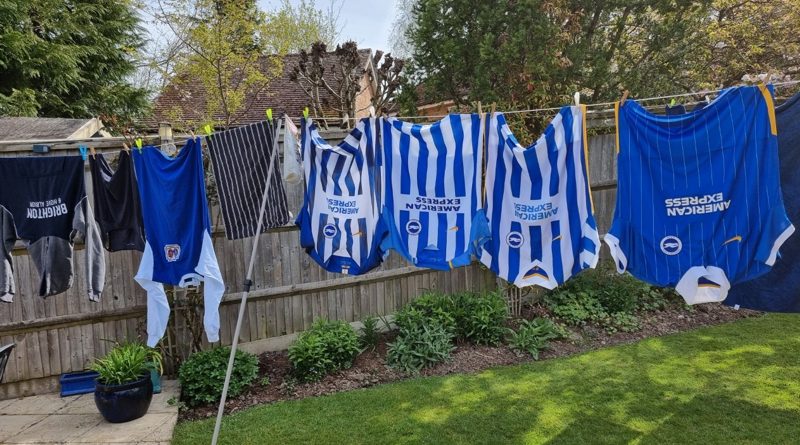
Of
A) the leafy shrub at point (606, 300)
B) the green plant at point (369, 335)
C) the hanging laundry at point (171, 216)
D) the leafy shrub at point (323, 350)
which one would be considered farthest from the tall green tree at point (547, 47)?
the hanging laundry at point (171, 216)

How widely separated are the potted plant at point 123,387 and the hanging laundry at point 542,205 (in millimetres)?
3044

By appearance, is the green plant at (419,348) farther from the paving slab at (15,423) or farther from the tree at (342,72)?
the tree at (342,72)

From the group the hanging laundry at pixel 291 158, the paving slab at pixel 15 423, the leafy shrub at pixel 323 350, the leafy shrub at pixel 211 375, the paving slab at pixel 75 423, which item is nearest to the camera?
the hanging laundry at pixel 291 158

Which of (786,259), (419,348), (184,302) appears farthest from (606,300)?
(184,302)

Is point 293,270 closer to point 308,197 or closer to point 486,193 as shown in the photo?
point 308,197

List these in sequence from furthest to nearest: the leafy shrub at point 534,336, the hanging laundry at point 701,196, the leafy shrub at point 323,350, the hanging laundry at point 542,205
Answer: the leafy shrub at point 534,336 < the leafy shrub at point 323,350 < the hanging laundry at point 542,205 < the hanging laundry at point 701,196

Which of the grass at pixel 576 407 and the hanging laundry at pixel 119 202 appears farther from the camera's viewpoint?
the hanging laundry at pixel 119 202

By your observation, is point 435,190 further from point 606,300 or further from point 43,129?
point 43,129

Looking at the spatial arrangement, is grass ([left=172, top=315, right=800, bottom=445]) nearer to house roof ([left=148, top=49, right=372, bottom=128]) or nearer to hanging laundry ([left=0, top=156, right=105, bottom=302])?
hanging laundry ([left=0, top=156, right=105, bottom=302])

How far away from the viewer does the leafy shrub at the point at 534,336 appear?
5.34 metres

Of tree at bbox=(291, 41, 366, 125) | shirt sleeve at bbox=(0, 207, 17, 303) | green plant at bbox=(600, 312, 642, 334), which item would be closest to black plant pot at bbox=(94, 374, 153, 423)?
shirt sleeve at bbox=(0, 207, 17, 303)

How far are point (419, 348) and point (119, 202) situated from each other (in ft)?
10.2

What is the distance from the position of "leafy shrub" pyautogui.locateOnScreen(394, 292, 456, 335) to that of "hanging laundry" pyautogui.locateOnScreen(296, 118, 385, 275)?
5.69 ft

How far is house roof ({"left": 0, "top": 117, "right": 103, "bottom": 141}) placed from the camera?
534 centimetres
